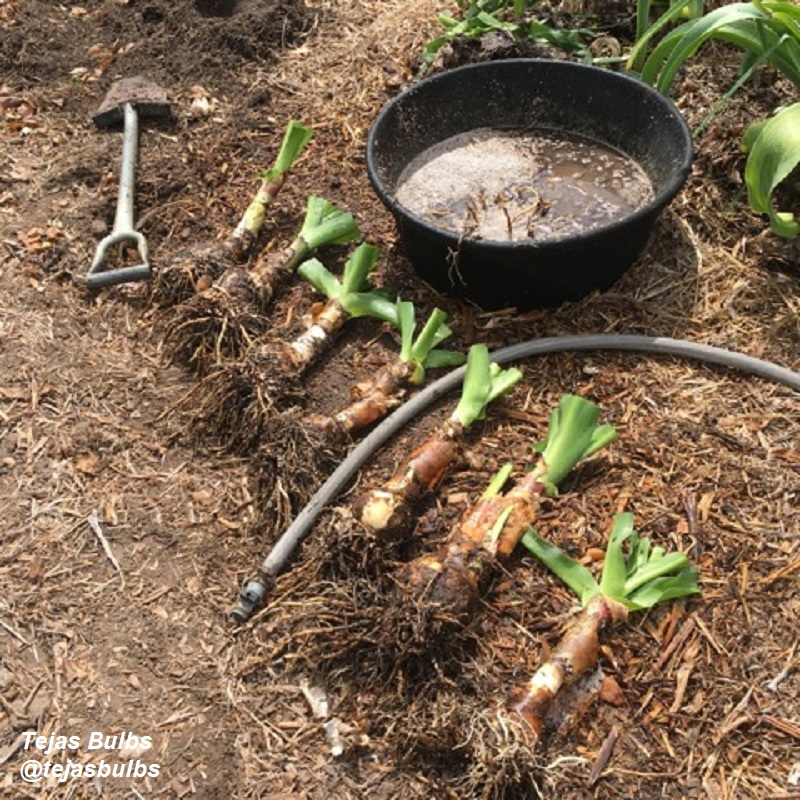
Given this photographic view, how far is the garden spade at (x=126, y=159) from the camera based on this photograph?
10.0 feet

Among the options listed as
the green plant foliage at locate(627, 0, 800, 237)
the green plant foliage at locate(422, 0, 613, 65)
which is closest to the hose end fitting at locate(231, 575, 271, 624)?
the green plant foliage at locate(627, 0, 800, 237)

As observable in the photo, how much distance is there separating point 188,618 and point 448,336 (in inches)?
44.6

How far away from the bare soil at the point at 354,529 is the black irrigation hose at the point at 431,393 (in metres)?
A: 0.04

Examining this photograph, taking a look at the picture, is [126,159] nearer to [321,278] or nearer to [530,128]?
[321,278]

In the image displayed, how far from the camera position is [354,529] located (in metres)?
2.19

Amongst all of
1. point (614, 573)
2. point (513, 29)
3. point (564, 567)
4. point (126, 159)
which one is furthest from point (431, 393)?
point (513, 29)

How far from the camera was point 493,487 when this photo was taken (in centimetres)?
232

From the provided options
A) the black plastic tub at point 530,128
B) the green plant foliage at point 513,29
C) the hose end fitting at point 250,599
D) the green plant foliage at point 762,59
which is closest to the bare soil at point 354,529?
the hose end fitting at point 250,599

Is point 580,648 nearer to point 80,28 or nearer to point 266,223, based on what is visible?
point 266,223

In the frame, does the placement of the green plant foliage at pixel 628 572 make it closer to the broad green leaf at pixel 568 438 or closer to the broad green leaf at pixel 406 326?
the broad green leaf at pixel 568 438

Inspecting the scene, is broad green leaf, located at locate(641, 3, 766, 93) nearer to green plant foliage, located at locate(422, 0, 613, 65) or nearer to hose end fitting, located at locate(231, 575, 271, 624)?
green plant foliage, located at locate(422, 0, 613, 65)

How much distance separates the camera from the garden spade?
3.06 metres

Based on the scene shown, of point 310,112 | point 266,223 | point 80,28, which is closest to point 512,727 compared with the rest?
point 266,223

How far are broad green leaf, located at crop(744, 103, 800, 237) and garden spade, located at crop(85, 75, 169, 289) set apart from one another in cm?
195
